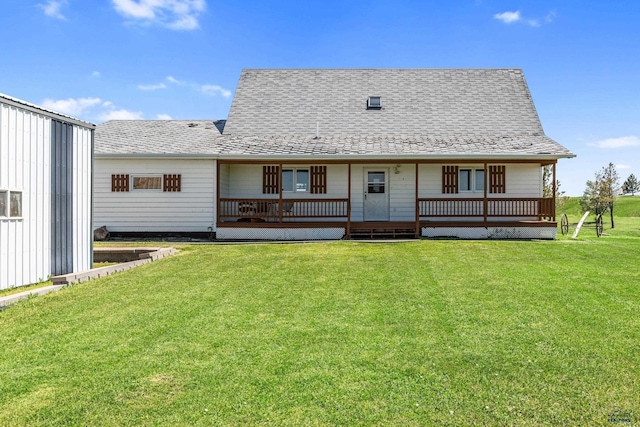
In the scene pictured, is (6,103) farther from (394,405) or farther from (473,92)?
(473,92)

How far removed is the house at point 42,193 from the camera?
307 inches

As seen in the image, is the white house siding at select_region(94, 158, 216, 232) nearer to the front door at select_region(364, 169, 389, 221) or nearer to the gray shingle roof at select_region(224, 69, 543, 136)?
the gray shingle roof at select_region(224, 69, 543, 136)

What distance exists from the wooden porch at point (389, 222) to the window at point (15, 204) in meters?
8.01

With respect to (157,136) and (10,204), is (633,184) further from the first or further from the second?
(10,204)

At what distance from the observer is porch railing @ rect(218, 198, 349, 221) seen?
1598 centimetres

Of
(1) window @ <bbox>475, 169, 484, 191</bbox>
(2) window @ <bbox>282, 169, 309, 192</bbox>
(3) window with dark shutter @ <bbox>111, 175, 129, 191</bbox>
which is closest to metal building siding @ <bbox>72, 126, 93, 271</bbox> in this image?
(3) window with dark shutter @ <bbox>111, 175, 129, 191</bbox>

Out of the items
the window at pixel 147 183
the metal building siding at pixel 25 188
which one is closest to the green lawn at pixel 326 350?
the metal building siding at pixel 25 188

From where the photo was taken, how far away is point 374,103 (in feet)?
64.9

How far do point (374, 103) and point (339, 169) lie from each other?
4.42 metres

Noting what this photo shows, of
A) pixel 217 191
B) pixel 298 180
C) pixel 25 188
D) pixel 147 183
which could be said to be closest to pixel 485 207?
pixel 298 180

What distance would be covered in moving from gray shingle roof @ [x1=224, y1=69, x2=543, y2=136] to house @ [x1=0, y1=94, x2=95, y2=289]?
909cm

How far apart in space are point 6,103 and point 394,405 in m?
7.99

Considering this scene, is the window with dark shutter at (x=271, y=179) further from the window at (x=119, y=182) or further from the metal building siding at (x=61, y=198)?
the metal building siding at (x=61, y=198)

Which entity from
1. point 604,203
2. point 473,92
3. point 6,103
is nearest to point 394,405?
point 6,103
